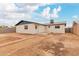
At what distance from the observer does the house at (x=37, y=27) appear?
211 centimetres

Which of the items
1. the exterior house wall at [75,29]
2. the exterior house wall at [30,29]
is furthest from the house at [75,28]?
the exterior house wall at [30,29]

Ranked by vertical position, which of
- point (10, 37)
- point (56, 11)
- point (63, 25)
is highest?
point (56, 11)

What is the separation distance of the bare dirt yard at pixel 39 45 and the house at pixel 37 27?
5cm

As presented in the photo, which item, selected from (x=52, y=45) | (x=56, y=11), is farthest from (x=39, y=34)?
(x=56, y=11)

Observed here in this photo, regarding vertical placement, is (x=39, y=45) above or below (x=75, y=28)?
below

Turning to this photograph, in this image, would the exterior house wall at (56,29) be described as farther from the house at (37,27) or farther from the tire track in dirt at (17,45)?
the tire track in dirt at (17,45)

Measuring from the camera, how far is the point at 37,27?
6.92 ft

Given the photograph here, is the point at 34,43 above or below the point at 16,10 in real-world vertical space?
below

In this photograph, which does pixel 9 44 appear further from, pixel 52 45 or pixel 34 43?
pixel 52 45

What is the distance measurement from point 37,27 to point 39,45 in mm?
217

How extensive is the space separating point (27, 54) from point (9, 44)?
9.7 inches

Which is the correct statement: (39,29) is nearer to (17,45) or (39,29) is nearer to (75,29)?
(17,45)

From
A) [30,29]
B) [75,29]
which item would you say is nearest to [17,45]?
[30,29]

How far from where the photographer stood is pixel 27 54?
6.84 ft
